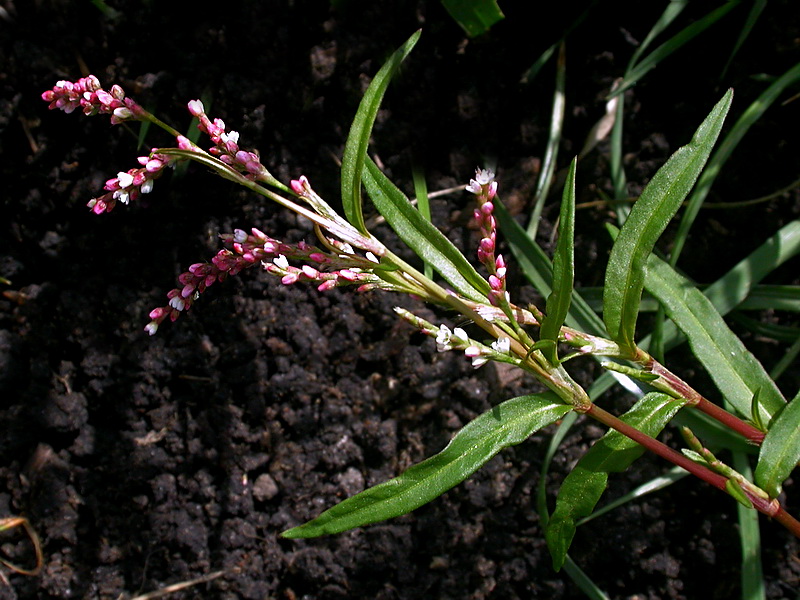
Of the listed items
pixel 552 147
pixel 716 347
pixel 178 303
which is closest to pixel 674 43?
pixel 552 147

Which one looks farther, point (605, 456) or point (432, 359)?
point (432, 359)

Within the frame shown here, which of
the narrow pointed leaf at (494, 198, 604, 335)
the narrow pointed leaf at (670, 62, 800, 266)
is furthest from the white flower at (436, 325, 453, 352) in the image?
the narrow pointed leaf at (670, 62, 800, 266)

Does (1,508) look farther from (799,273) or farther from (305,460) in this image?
(799,273)

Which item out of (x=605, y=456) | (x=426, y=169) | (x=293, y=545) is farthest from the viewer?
(x=426, y=169)

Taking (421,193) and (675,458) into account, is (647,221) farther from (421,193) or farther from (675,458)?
(421,193)

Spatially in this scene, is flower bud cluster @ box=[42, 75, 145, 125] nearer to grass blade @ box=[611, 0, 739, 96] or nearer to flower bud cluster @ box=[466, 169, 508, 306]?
flower bud cluster @ box=[466, 169, 508, 306]

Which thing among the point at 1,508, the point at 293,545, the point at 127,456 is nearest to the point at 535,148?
the point at 293,545

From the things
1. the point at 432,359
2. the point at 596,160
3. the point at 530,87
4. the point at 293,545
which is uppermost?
the point at 530,87
